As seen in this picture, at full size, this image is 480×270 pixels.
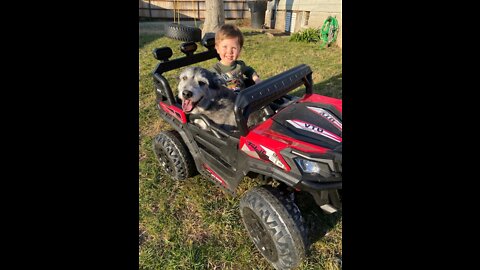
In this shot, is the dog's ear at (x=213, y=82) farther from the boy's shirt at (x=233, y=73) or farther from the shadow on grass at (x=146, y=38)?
the shadow on grass at (x=146, y=38)

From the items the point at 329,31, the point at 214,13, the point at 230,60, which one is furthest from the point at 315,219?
the point at 214,13

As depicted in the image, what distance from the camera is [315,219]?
2766mm

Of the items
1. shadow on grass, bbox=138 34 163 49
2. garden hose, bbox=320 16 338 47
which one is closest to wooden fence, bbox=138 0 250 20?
shadow on grass, bbox=138 34 163 49

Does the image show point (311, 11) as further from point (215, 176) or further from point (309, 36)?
point (215, 176)

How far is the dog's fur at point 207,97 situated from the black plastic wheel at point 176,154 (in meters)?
0.41

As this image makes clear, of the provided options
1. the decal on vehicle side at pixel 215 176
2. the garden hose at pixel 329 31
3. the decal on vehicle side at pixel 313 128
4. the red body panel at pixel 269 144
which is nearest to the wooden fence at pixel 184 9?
the garden hose at pixel 329 31

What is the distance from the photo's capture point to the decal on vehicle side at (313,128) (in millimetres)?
2096

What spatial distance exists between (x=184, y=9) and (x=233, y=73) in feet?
55.4
